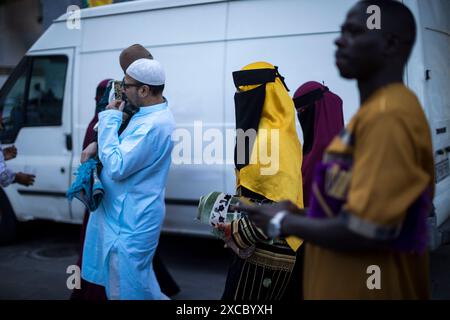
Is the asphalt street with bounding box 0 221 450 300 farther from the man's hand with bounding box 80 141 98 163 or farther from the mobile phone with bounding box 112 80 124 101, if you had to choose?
the mobile phone with bounding box 112 80 124 101

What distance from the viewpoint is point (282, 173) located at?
7.66 ft

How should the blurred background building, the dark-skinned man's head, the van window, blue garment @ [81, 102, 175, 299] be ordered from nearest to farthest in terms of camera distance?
the dark-skinned man's head < blue garment @ [81, 102, 175, 299] < the van window < the blurred background building

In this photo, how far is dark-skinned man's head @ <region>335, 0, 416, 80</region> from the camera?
4.71 ft

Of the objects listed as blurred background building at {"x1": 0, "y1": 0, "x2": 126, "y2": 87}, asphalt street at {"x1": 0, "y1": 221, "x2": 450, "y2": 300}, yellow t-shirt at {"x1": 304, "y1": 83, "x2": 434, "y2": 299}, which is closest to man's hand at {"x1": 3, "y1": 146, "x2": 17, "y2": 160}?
asphalt street at {"x1": 0, "y1": 221, "x2": 450, "y2": 300}

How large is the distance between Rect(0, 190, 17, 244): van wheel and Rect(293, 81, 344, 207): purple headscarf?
13.8ft

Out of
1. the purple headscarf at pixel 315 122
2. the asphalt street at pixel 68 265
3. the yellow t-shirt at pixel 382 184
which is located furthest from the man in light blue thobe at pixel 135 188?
the yellow t-shirt at pixel 382 184

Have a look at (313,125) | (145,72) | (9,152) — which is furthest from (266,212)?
(9,152)

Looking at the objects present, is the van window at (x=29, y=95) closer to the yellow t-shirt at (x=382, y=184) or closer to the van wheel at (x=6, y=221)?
the van wheel at (x=6, y=221)

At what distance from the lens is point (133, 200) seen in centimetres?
305

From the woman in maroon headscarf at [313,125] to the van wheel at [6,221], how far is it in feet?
13.8

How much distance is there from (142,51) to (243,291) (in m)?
1.87

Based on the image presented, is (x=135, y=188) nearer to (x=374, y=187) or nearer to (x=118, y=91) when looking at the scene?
(x=118, y=91)

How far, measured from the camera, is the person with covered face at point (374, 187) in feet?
4.25

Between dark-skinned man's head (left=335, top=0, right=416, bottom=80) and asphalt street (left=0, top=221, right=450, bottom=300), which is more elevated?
dark-skinned man's head (left=335, top=0, right=416, bottom=80)
